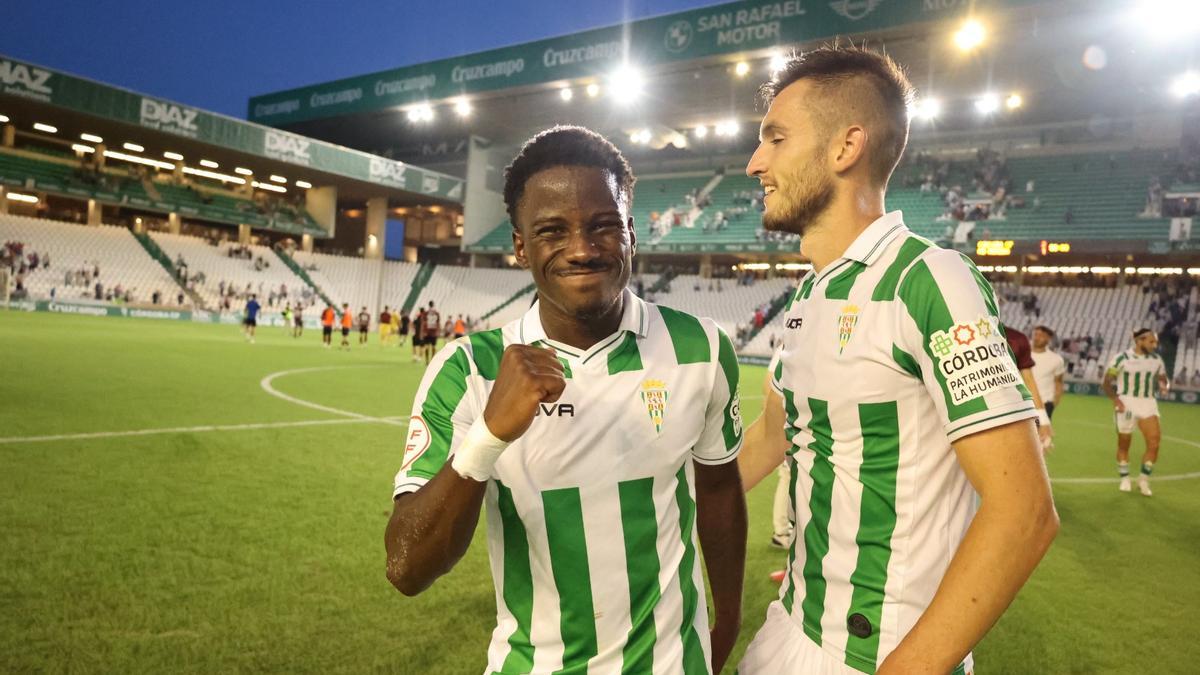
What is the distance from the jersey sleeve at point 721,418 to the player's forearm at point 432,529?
848 millimetres

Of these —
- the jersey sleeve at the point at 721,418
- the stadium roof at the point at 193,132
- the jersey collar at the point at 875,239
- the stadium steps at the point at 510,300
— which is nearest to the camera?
the jersey collar at the point at 875,239

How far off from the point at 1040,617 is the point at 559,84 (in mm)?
35821

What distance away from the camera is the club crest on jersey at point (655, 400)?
204cm

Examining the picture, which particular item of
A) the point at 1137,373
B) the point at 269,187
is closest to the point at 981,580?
the point at 1137,373

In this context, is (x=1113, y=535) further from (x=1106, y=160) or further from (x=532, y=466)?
(x=1106, y=160)

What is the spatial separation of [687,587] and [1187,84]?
1476 inches

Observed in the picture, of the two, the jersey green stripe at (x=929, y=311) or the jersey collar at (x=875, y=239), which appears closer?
the jersey green stripe at (x=929, y=311)

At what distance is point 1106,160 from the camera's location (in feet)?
116

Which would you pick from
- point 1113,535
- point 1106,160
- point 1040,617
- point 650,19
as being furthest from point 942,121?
point 1040,617

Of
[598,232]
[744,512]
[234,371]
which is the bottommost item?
Answer: [234,371]

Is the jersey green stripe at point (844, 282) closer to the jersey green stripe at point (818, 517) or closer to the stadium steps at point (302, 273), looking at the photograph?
the jersey green stripe at point (818, 517)

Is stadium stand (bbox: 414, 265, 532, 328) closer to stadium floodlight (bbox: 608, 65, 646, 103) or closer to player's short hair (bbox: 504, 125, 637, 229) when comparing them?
stadium floodlight (bbox: 608, 65, 646, 103)

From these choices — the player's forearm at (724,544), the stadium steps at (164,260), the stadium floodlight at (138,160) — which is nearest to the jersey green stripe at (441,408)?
the player's forearm at (724,544)

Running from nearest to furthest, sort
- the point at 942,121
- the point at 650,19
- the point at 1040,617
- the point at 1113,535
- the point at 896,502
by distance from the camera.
Result: the point at 896,502 < the point at 1040,617 < the point at 1113,535 < the point at 650,19 < the point at 942,121
